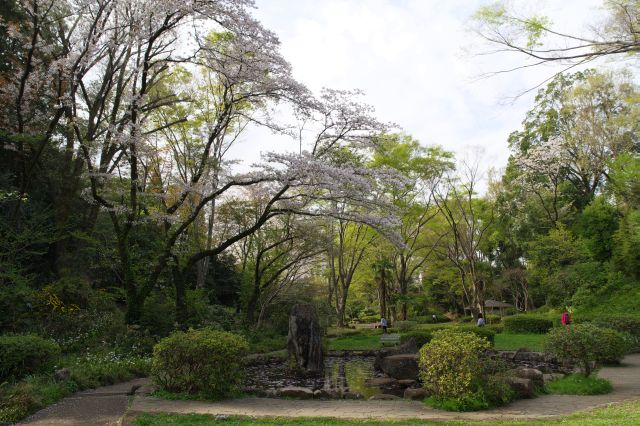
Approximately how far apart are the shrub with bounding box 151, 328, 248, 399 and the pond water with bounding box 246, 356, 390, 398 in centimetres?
200

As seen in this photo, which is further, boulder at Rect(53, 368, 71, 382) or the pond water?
the pond water

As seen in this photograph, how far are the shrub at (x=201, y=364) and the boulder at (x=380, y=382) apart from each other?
3594 mm

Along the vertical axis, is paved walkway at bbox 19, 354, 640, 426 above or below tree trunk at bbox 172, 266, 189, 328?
below

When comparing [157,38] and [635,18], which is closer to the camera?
[635,18]

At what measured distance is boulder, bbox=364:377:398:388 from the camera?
10.2 m

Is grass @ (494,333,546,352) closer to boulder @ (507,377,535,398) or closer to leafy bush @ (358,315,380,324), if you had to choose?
boulder @ (507,377,535,398)

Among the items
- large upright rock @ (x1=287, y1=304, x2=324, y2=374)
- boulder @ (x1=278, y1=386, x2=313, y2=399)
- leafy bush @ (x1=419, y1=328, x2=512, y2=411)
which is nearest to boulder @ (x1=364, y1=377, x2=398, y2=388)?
large upright rock @ (x1=287, y1=304, x2=324, y2=374)

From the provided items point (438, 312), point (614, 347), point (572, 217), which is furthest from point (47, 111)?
point (438, 312)

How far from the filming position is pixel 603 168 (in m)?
27.4

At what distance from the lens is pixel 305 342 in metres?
12.0

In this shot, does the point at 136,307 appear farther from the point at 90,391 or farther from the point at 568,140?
the point at 568,140

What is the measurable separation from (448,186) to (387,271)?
7081mm

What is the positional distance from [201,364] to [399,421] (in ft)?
11.9

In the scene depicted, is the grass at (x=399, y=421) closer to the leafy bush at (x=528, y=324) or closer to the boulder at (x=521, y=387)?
the boulder at (x=521, y=387)
